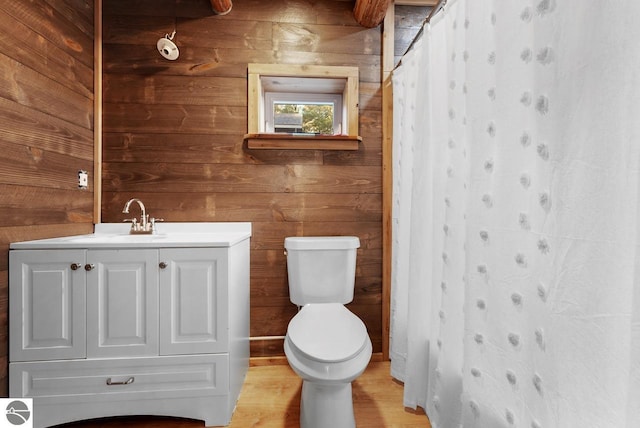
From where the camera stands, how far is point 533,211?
0.77 m

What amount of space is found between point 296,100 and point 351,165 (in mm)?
569

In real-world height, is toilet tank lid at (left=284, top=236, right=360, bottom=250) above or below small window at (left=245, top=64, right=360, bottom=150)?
below

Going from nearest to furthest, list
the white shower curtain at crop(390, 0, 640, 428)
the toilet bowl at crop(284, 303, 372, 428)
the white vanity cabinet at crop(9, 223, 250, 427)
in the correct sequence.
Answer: the white shower curtain at crop(390, 0, 640, 428), the toilet bowl at crop(284, 303, 372, 428), the white vanity cabinet at crop(9, 223, 250, 427)

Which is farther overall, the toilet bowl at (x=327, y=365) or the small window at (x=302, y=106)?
the small window at (x=302, y=106)

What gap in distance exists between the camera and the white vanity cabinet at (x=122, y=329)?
1253mm

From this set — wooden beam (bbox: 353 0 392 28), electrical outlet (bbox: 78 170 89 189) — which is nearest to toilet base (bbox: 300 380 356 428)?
electrical outlet (bbox: 78 170 89 189)

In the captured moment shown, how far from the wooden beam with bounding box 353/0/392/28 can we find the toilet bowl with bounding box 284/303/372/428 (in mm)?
1661

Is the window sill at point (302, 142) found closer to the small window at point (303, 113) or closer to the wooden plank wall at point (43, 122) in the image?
the small window at point (303, 113)

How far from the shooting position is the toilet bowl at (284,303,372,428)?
3.75 ft

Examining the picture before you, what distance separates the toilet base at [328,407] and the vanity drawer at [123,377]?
0.38m

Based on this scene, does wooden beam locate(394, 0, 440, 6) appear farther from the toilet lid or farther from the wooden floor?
the wooden floor

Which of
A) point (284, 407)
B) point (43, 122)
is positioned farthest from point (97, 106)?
point (284, 407)

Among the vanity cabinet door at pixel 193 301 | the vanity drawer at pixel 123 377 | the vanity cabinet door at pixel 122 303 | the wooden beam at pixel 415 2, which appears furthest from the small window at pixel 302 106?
the vanity drawer at pixel 123 377

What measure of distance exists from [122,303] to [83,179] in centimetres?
81
